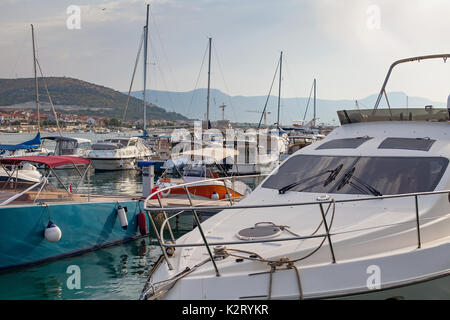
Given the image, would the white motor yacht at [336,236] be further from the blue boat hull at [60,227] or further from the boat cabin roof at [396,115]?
the blue boat hull at [60,227]

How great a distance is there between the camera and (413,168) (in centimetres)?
612

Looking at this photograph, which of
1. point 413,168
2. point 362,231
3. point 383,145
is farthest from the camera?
point 383,145

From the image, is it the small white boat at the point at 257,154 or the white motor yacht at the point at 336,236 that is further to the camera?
the small white boat at the point at 257,154

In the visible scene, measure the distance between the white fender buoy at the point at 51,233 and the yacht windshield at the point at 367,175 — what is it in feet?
19.0

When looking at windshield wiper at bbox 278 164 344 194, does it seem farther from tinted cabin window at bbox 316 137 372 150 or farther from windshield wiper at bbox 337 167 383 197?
tinted cabin window at bbox 316 137 372 150

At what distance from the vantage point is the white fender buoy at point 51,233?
10453 millimetres

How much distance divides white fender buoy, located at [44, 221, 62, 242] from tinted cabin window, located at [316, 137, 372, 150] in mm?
6440

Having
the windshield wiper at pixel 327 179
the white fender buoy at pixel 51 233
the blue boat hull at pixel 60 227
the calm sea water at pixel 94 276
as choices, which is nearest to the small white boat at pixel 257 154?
the blue boat hull at pixel 60 227

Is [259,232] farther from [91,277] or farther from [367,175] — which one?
[91,277]

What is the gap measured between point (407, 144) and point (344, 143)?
93 centimetres

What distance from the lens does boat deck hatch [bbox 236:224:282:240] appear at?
198 inches
